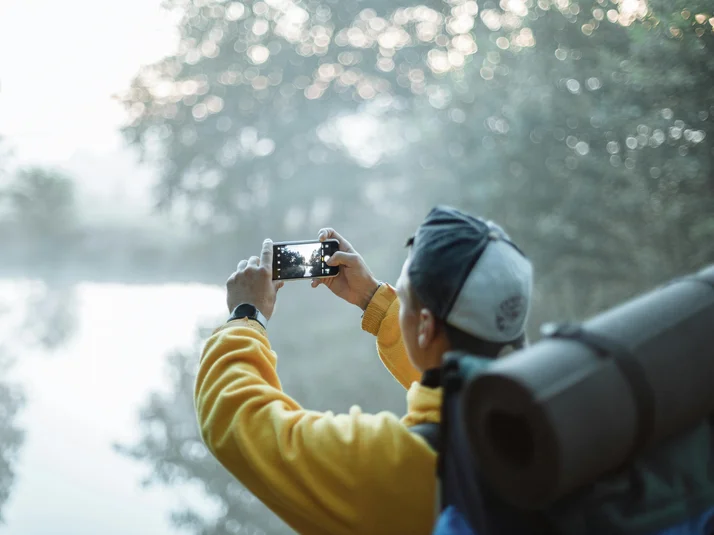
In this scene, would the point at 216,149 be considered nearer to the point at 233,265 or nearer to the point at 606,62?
the point at 233,265

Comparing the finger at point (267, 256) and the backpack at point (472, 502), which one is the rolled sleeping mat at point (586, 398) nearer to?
the backpack at point (472, 502)

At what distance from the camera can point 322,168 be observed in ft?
9.92

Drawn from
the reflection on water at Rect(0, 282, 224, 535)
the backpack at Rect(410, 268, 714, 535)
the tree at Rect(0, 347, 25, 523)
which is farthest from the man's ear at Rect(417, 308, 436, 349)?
the tree at Rect(0, 347, 25, 523)

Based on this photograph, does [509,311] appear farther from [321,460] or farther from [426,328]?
[321,460]

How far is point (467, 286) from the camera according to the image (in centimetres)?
62

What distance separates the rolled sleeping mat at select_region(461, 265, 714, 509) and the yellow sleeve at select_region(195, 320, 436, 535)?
122mm

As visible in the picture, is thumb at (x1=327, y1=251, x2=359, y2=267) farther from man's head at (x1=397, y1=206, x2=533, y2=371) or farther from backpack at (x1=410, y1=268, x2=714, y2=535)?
backpack at (x1=410, y1=268, x2=714, y2=535)

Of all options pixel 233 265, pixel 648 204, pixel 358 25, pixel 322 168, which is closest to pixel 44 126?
pixel 233 265

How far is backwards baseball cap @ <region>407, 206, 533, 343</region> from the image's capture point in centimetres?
63

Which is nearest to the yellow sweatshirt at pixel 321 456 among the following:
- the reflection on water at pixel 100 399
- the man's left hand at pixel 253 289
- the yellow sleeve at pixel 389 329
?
the man's left hand at pixel 253 289

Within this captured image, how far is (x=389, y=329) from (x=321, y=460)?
1.14ft

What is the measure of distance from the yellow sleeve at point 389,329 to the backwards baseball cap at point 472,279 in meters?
0.27

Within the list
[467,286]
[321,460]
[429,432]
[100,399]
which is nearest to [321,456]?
[321,460]

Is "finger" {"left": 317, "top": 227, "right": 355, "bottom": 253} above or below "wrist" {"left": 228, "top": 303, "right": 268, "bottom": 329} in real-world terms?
above
